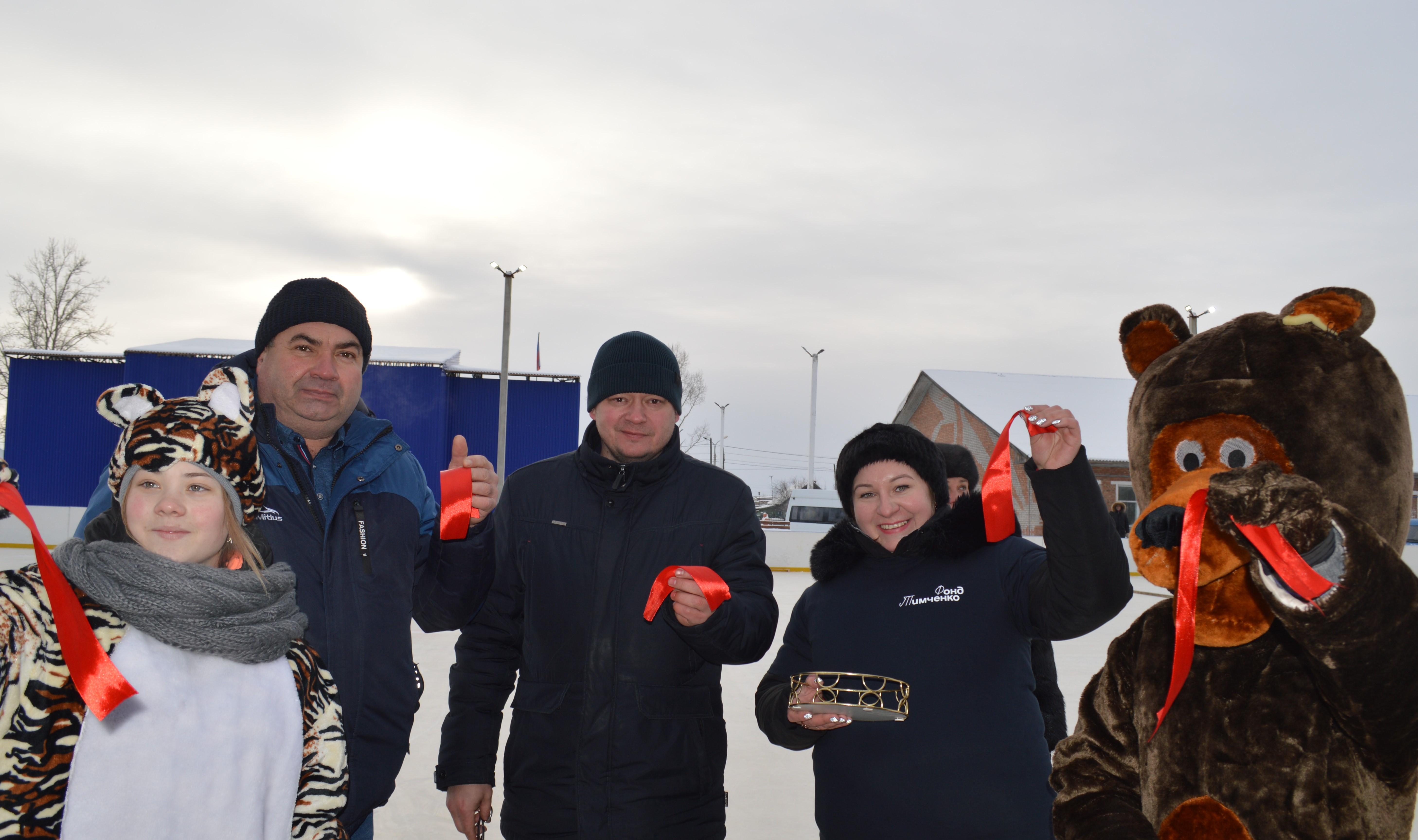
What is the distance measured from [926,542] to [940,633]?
23 cm

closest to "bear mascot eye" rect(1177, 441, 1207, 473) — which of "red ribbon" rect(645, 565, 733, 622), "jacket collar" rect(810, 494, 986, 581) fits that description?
"jacket collar" rect(810, 494, 986, 581)

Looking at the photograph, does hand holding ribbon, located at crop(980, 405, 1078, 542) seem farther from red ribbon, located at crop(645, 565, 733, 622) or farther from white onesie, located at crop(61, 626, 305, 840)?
white onesie, located at crop(61, 626, 305, 840)

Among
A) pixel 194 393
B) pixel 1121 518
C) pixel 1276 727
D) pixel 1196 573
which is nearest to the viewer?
pixel 1196 573

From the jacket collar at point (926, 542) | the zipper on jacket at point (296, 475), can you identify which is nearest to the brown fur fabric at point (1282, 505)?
the jacket collar at point (926, 542)

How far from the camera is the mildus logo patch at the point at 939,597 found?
82.7 inches

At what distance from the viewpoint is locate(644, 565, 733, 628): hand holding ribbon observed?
204 centimetres

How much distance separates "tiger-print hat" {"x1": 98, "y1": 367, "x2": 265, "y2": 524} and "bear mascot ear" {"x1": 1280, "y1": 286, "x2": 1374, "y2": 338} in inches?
78.6

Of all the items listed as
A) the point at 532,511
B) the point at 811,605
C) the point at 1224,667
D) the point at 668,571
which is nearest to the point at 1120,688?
the point at 1224,667

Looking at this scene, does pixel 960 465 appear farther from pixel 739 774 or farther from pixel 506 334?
pixel 506 334

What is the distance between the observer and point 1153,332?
183cm

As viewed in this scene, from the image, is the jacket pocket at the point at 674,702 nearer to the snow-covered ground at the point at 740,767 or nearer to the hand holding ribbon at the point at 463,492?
the hand holding ribbon at the point at 463,492

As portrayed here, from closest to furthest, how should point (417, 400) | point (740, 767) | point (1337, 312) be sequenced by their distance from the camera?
point (1337, 312), point (740, 767), point (417, 400)

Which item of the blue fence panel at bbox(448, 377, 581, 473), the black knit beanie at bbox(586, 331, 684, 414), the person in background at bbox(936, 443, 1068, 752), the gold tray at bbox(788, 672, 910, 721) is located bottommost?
the person in background at bbox(936, 443, 1068, 752)

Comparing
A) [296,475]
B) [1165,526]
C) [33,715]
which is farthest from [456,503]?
[1165,526]
